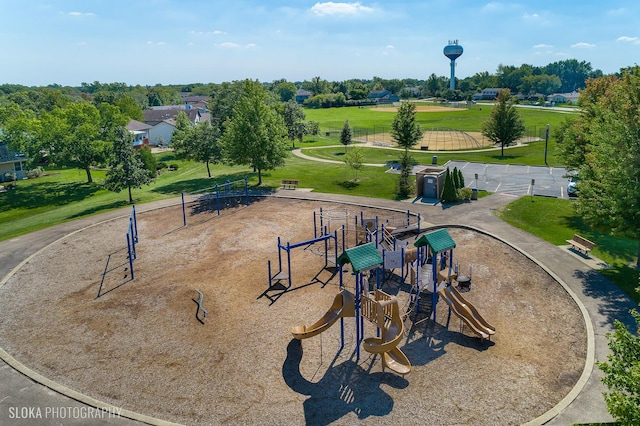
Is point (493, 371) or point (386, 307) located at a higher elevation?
point (386, 307)

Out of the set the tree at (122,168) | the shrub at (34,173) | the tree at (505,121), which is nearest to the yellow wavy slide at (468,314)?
the tree at (122,168)

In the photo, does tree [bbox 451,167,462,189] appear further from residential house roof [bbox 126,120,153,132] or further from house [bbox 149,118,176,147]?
residential house roof [bbox 126,120,153,132]

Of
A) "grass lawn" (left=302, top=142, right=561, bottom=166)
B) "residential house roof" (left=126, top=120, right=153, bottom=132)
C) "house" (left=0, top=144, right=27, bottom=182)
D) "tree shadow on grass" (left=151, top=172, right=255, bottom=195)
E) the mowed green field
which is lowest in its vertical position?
"tree shadow on grass" (left=151, top=172, right=255, bottom=195)

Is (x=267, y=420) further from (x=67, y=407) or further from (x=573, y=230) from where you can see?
(x=573, y=230)

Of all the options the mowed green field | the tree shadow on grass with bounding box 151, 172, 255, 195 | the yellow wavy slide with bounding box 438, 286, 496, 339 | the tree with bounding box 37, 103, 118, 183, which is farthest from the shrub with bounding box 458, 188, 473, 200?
the mowed green field

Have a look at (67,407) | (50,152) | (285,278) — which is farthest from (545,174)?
(50,152)

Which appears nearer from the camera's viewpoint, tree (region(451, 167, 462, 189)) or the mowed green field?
tree (region(451, 167, 462, 189))
